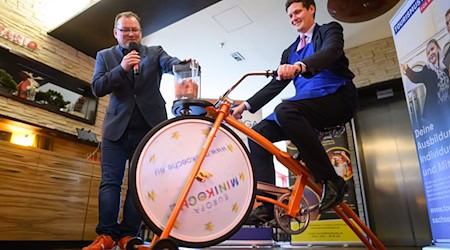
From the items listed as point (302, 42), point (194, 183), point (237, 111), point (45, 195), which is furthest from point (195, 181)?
point (45, 195)

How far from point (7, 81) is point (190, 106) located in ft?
8.84

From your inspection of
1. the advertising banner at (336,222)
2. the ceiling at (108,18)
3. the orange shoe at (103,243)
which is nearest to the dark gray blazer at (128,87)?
the orange shoe at (103,243)

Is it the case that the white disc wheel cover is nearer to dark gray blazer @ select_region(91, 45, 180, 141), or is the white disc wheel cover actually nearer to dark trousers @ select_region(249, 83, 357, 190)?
dark trousers @ select_region(249, 83, 357, 190)

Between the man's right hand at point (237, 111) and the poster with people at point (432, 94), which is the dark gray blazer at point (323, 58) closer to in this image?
the man's right hand at point (237, 111)

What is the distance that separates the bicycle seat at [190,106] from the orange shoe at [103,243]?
2.20 ft

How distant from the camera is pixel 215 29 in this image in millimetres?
3902

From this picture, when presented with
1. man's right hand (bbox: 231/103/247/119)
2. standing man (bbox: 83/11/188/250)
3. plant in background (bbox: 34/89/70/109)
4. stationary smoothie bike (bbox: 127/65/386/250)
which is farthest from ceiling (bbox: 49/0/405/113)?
stationary smoothie bike (bbox: 127/65/386/250)

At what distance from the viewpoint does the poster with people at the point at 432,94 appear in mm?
1658

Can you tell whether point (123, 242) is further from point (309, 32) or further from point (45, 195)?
point (45, 195)

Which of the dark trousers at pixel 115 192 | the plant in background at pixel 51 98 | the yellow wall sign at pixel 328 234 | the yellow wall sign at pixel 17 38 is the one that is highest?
the yellow wall sign at pixel 17 38

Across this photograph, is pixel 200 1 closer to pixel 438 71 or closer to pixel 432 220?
pixel 438 71

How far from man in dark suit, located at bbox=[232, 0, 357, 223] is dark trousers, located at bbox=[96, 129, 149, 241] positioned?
0.58 meters

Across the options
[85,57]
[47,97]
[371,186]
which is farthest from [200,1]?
[371,186]

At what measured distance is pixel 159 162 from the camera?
109cm
